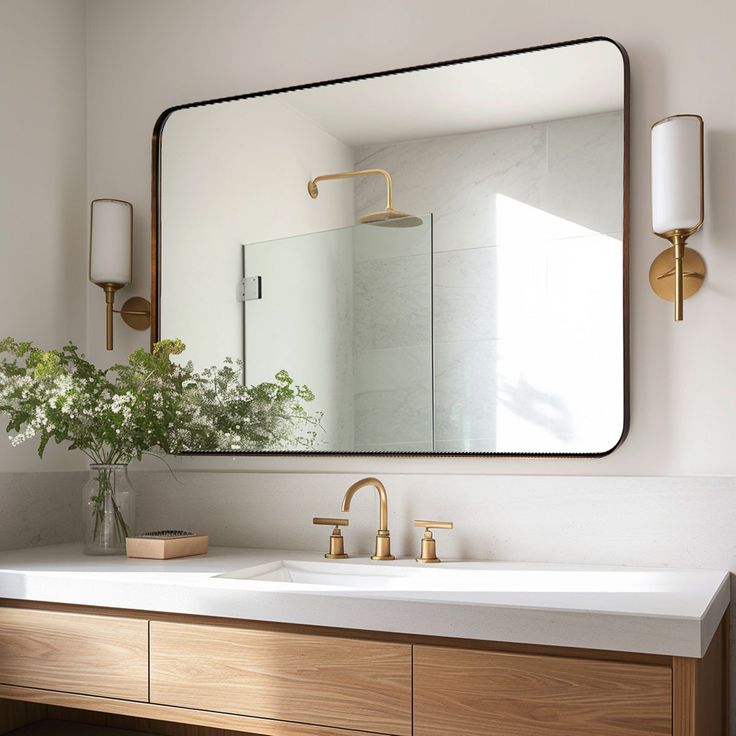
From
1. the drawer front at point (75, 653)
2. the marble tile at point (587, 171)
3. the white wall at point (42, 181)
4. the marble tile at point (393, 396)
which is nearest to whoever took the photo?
the drawer front at point (75, 653)

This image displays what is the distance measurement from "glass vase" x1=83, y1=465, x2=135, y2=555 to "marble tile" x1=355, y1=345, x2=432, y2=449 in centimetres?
59

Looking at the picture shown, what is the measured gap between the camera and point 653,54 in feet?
6.48

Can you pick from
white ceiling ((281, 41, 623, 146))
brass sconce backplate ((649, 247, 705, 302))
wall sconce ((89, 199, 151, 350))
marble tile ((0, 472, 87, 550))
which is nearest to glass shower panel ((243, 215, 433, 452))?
white ceiling ((281, 41, 623, 146))

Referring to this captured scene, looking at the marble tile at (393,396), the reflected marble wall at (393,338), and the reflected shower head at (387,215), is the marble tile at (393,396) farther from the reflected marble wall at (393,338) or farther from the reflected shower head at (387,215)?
the reflected shower head at (387,215)

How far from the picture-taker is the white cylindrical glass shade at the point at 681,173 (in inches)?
72.0

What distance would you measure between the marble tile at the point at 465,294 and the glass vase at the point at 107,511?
856 millimetres

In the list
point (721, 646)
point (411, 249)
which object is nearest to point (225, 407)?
point (411, 249)

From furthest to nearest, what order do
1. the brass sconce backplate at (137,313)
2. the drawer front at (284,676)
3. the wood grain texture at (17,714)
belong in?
the brass sconce backplate at (137,313), the wood grain texture at (17,714), the drawer front at (284,676)

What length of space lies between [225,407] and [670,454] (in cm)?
111

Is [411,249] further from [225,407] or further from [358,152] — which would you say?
[225,407]

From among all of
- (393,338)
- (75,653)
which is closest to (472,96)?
(393,338)

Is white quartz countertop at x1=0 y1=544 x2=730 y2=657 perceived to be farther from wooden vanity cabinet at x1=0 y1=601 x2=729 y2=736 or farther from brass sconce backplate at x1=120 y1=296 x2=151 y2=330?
brass sconce backplate at x1=120 y1=296 x2=151 y2=330

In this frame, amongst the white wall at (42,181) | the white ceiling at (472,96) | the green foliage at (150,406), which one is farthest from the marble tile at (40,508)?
the white ceiling at (472,96)

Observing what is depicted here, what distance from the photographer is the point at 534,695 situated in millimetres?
Result: 1404
